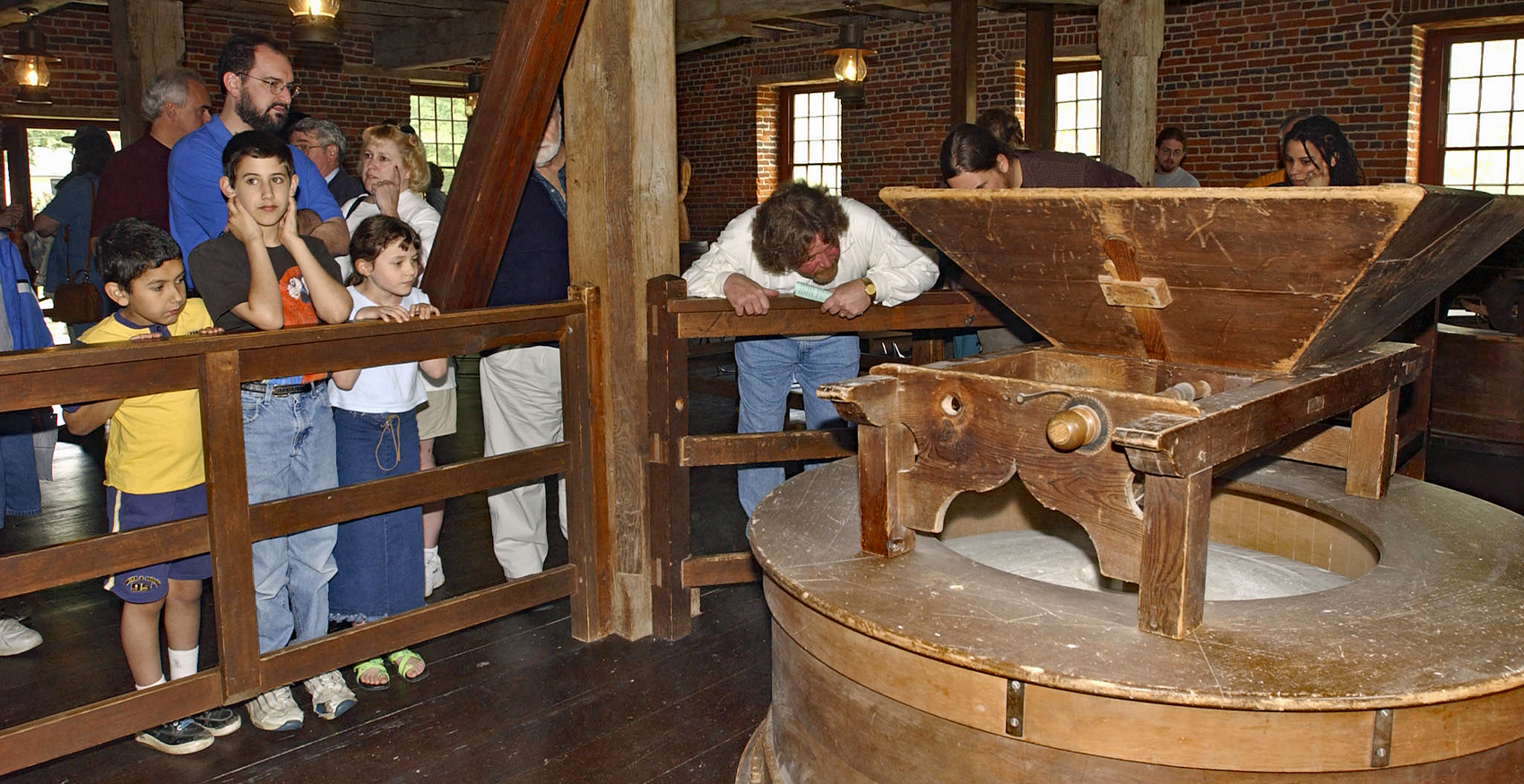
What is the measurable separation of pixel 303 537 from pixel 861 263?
1.90 m

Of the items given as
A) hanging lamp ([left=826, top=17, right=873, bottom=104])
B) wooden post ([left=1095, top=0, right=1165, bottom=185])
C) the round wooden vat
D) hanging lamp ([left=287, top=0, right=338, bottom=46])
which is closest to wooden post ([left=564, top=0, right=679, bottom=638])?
the round wooden vat

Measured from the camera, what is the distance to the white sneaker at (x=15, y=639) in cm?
349

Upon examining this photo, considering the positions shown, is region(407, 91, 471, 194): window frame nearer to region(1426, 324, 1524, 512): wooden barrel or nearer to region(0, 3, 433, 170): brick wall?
region(0, 3, 433, 170): brick wall

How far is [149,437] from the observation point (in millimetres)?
2791

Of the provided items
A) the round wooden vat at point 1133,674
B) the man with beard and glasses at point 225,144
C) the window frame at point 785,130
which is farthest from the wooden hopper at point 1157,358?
the window frame at point 785,130

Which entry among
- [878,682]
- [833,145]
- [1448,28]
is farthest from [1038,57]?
[878,682]

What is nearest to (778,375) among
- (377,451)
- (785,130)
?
(377,451)

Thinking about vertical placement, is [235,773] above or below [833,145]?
below

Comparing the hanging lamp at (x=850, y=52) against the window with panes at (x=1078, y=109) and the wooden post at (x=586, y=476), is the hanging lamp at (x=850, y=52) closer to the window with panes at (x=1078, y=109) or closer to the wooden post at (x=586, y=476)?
the window with panes at (x=1078, y=109)

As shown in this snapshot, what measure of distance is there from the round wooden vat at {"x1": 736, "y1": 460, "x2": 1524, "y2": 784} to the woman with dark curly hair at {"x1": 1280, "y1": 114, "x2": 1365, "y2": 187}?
2096mm

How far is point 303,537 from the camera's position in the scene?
10.2ft

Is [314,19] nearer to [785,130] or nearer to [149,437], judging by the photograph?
[149,437]

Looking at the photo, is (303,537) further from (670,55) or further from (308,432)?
(670,55)

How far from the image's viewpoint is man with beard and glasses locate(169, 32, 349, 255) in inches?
123
